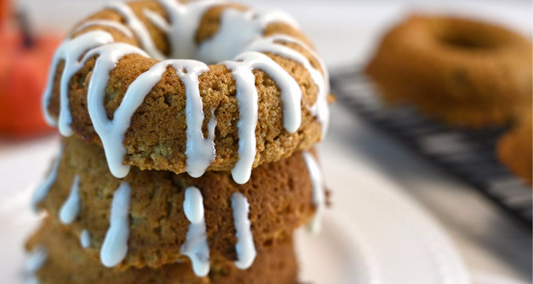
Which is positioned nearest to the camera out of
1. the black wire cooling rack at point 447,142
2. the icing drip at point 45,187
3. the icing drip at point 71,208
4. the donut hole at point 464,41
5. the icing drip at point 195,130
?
the icing drip at point 195,130

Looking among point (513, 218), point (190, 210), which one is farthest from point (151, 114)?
point (513, 218)

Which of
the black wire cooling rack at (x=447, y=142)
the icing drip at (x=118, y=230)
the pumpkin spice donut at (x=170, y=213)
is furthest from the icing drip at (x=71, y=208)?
the black wire cooling rack at (x=447, y=142)

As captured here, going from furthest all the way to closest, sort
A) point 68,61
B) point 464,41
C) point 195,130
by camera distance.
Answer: point 464,41
point 68,61
point 195,130

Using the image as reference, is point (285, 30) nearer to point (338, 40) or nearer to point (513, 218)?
point (513, 218)

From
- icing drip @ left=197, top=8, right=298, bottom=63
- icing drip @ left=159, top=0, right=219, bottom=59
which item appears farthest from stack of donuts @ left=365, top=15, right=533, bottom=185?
icing drip @ left=159, top=0, right=219, bottom=59

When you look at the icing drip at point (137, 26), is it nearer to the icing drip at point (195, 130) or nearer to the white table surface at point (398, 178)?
the icing drip at point (195, 130)

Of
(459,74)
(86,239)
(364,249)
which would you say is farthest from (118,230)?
(459,74)

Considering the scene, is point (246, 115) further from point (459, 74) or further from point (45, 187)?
point (459, 74)
